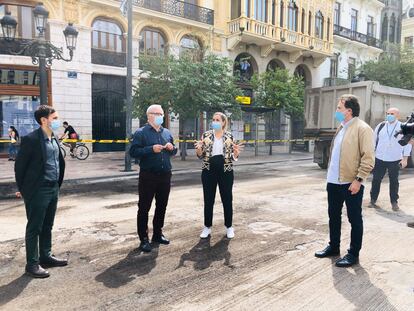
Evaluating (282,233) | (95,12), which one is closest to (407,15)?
(95,12)

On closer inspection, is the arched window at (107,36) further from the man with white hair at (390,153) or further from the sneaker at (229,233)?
the sneaker at (229,233)

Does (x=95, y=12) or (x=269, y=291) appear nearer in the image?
(x=269, y=291)

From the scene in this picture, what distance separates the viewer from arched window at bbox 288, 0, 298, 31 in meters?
26.4

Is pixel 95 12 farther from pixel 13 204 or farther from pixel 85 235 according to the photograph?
pixel 85 235

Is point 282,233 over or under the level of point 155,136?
under

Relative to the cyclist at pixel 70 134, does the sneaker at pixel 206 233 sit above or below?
below

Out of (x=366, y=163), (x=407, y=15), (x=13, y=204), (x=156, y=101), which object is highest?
(x=407, y=15)

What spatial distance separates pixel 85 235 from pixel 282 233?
2.90 meters

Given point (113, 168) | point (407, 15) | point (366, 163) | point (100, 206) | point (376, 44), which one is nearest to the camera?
point (366, 163)

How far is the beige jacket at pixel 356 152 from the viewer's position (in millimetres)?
4180

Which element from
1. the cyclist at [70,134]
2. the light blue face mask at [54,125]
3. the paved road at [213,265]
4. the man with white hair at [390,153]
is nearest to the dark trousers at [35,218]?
the paved road at [213,265]

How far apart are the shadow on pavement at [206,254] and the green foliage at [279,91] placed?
1637cm

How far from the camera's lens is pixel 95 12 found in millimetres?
18938

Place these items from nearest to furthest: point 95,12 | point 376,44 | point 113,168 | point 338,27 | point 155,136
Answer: point 155,136 < point 113,168 < point 95,12 < point 338,27 < point 376,44
